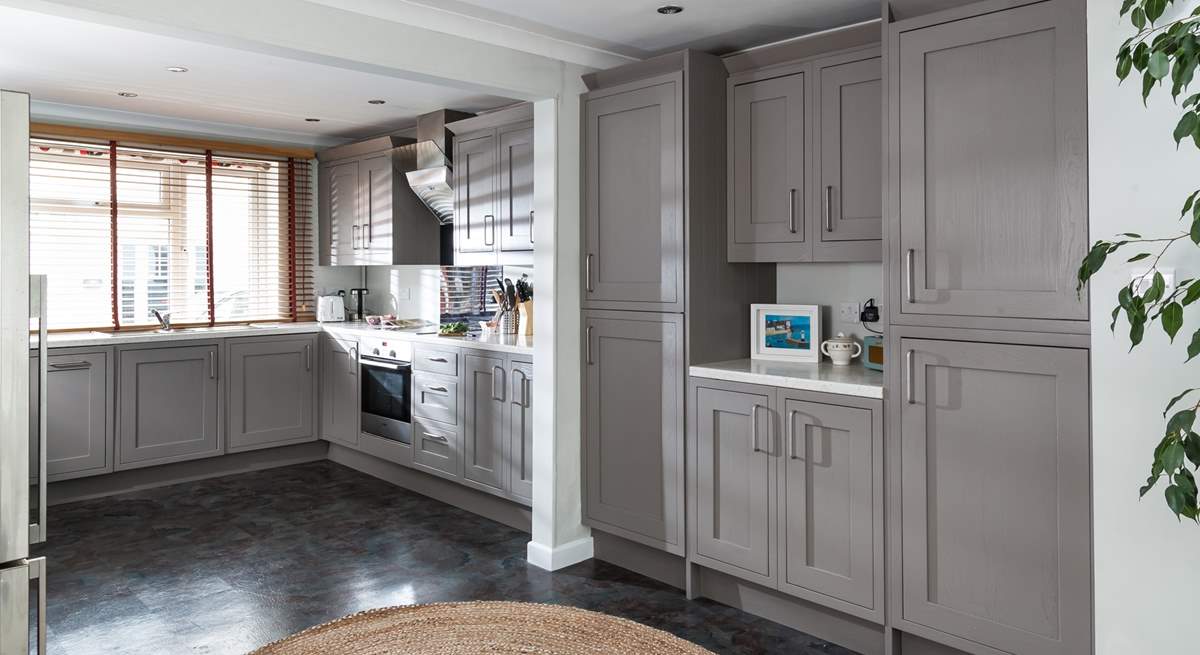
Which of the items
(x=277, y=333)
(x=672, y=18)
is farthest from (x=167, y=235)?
(x=672, y=18)

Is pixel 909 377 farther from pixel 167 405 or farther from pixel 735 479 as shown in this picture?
pixel 167 405

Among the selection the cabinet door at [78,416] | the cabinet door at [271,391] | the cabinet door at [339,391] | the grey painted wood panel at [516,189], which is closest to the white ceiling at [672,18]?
the grey painted wood panel at [516,189]

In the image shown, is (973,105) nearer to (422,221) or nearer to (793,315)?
(793,315)

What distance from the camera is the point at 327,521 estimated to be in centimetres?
439

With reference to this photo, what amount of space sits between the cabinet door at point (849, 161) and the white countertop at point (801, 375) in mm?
430

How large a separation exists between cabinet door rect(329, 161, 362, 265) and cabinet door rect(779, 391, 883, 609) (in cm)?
378

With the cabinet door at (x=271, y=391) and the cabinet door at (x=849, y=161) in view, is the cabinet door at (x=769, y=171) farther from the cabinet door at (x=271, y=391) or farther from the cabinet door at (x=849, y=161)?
the cabinet door at (x=271, y=391)

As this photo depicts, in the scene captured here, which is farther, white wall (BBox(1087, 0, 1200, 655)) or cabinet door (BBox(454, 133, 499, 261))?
cabinet door (BBox(454, 133, 499, 261))

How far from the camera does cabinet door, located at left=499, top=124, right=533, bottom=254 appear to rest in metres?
4.24

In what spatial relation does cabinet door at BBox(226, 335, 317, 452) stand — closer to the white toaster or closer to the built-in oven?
the white toaster

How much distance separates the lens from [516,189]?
14.2 feet

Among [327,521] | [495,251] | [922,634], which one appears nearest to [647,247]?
[495,251]

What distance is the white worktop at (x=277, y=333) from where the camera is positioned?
4.36 metres

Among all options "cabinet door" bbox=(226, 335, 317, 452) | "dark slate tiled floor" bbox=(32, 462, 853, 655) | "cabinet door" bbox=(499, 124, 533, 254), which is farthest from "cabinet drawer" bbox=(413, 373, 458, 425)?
"cabinet door" bbox=(226, 335, 317, 452)
